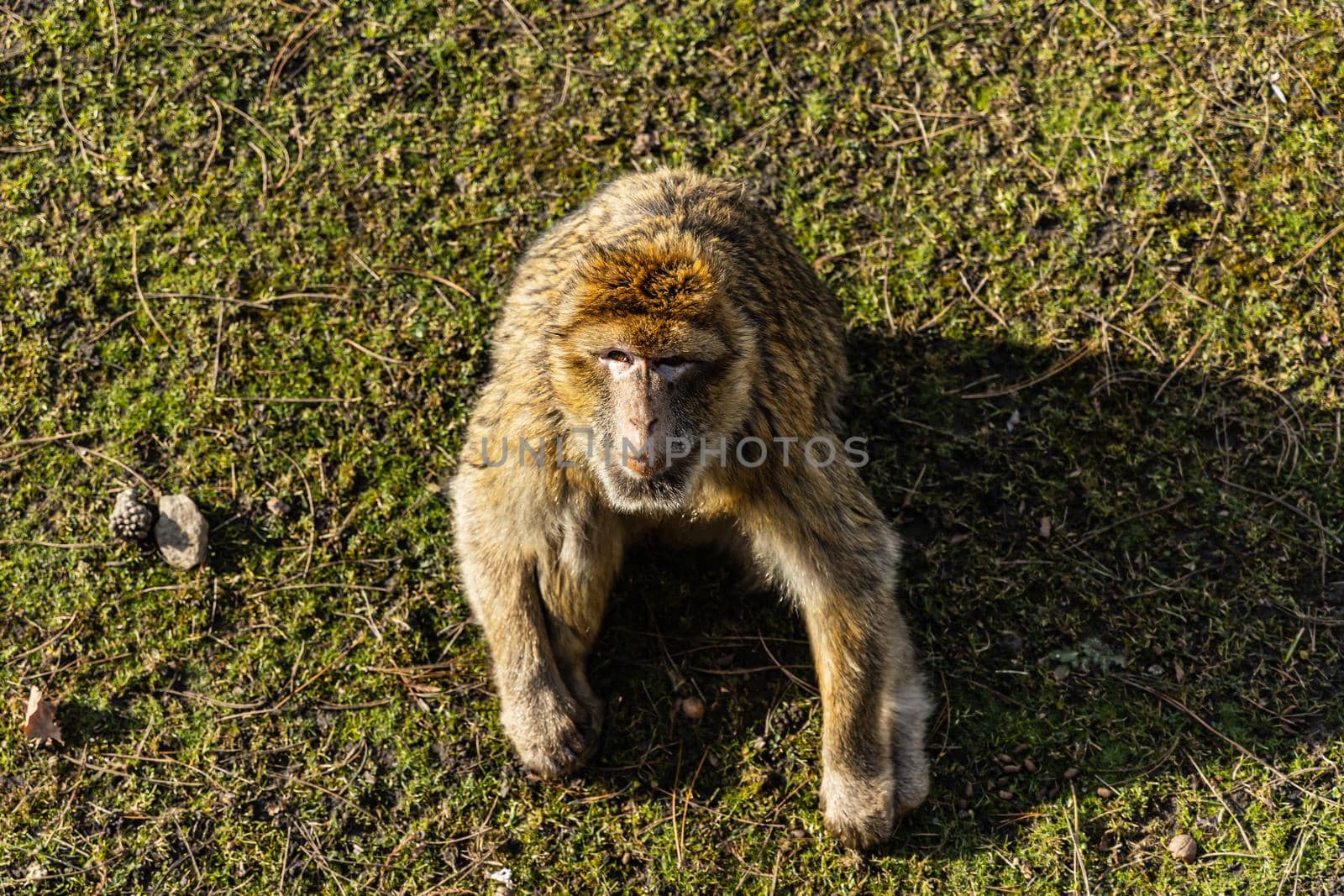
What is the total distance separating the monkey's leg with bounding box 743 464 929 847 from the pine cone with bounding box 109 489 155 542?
9.93ft

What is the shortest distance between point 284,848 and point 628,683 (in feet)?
5.71

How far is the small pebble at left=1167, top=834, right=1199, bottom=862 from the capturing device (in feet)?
16.6

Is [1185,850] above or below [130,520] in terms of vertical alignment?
below

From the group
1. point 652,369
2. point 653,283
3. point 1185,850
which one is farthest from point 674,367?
point 1185,850

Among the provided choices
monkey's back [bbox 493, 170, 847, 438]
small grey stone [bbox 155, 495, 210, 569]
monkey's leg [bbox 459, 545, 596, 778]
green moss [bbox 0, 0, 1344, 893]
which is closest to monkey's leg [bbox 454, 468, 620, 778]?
monkey's leg [bbox 459, 545, 596, 778]

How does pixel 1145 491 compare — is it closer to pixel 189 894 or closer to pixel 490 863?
pixel 490 863

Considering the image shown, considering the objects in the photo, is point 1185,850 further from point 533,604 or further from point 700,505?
point 533,604

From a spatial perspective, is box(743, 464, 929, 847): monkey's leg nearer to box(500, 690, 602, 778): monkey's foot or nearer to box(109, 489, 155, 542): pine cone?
box(500, 690, 602, 778): monkey's foot

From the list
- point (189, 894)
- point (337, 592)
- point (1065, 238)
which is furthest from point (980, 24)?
point (189, 894)

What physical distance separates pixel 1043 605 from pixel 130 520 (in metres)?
4.51

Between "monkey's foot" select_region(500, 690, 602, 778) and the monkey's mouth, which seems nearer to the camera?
the monkey's mouth

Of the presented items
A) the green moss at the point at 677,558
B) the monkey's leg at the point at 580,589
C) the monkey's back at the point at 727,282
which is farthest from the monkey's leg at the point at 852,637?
the monkey's leg at the point at 580,589

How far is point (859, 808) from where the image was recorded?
16.3ft

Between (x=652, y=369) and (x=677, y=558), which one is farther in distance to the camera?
(x=677, y=558)
